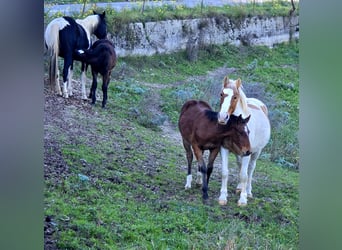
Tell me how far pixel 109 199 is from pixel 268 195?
104 cm

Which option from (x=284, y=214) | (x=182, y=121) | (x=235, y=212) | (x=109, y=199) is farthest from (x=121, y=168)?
(x=284, y=214)

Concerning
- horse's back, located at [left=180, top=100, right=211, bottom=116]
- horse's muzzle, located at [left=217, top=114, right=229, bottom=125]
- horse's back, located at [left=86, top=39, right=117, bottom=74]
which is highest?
horse's back, located at [left=86, top=39, right=117, bottom=74]

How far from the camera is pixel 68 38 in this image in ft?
14.7

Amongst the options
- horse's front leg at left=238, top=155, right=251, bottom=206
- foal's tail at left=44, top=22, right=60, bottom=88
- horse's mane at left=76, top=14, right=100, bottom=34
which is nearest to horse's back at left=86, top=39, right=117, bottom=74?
horse's mane at left=76, top=14, right=100, bottom=34

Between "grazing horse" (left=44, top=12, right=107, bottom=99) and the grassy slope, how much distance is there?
25cm

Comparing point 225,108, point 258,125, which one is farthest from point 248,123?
point 225,108

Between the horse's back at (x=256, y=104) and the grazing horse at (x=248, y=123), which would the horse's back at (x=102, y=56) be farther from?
the horse's back at (x=256, y=104)

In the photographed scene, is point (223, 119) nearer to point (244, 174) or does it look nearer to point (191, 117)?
point (191, 117)

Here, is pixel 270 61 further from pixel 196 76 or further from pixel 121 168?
pixel 121 168

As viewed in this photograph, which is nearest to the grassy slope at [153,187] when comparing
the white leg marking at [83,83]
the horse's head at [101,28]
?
the white leg marking at [83,83]

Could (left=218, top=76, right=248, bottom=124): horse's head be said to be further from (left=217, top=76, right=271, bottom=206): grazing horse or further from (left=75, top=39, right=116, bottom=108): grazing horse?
(left=75, top=39, right=116, bottom=108): grazing horse

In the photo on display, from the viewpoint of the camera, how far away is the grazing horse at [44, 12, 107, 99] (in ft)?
14.4

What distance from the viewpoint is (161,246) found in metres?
4.13

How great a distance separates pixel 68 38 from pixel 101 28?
0.24 m
